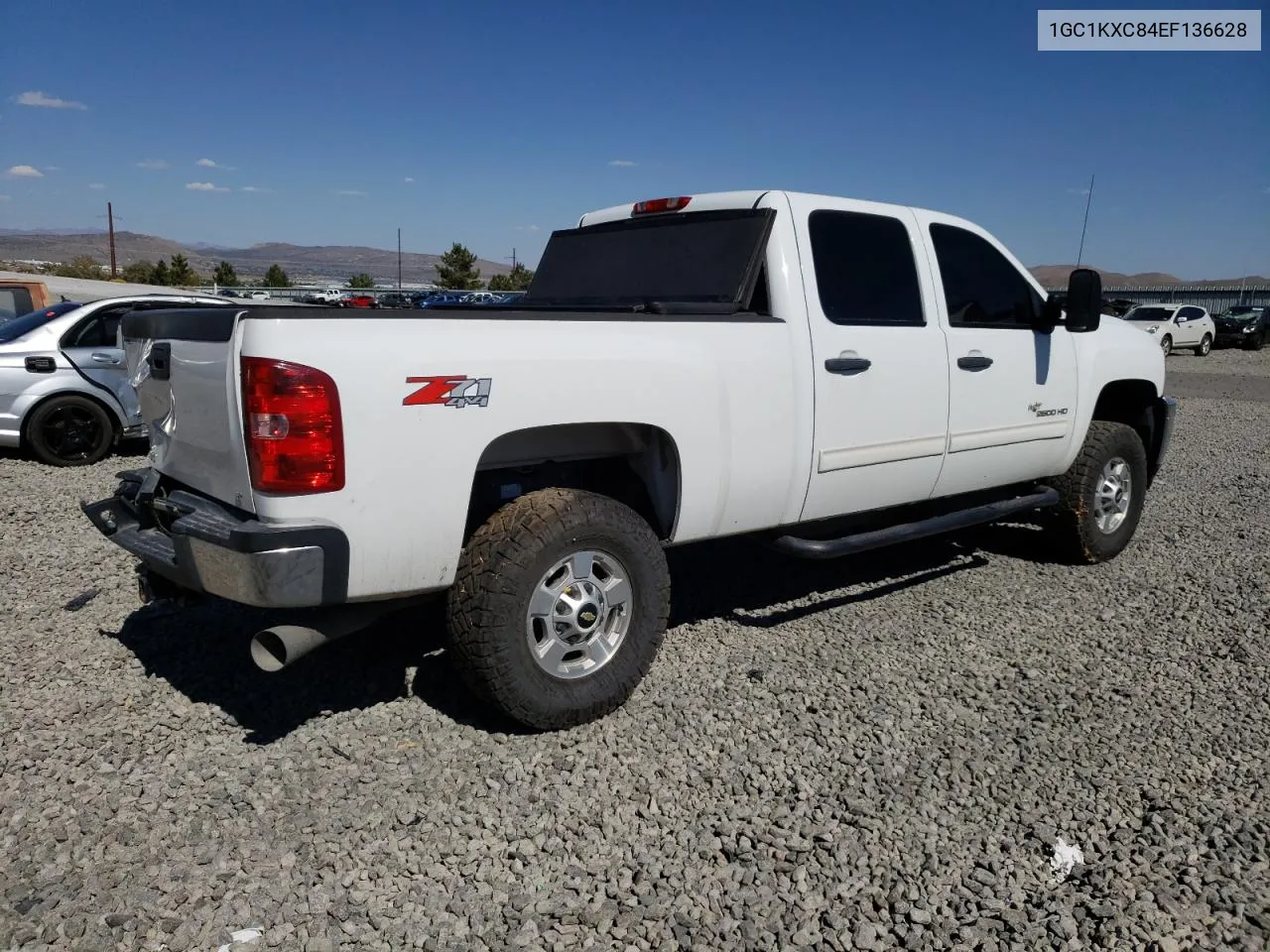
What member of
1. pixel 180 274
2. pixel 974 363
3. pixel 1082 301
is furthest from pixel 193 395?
pixel 180 274

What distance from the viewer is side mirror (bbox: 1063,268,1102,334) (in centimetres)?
516

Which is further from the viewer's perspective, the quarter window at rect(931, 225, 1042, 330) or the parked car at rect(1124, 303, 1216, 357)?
the parked car at rect(1124, 303, 1216, 357)

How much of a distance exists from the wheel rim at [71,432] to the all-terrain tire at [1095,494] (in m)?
8.23

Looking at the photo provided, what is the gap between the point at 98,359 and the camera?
359 inches

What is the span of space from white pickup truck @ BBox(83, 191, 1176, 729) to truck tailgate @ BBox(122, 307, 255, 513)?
14mm

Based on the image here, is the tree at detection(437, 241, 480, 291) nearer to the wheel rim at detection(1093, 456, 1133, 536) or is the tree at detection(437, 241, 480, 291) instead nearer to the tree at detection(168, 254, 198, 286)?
the tree at detection(168, 254, 198, 286)

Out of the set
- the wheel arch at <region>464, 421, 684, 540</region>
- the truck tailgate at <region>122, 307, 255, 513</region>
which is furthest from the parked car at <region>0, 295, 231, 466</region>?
the wheel arch at <region>464, 421, 684, 540</region>

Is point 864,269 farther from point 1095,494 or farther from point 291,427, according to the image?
point 291,427

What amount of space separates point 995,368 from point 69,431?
8.08m

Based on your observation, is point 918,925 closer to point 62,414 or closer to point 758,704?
point 758,704

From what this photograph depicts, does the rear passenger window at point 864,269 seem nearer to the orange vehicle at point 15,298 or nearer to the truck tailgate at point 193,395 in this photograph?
the truck tailgate at point 193,395

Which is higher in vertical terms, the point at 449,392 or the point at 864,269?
the point at 864,269

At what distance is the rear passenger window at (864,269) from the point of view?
4.47 metres

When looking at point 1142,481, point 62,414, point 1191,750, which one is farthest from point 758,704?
point 62,414
